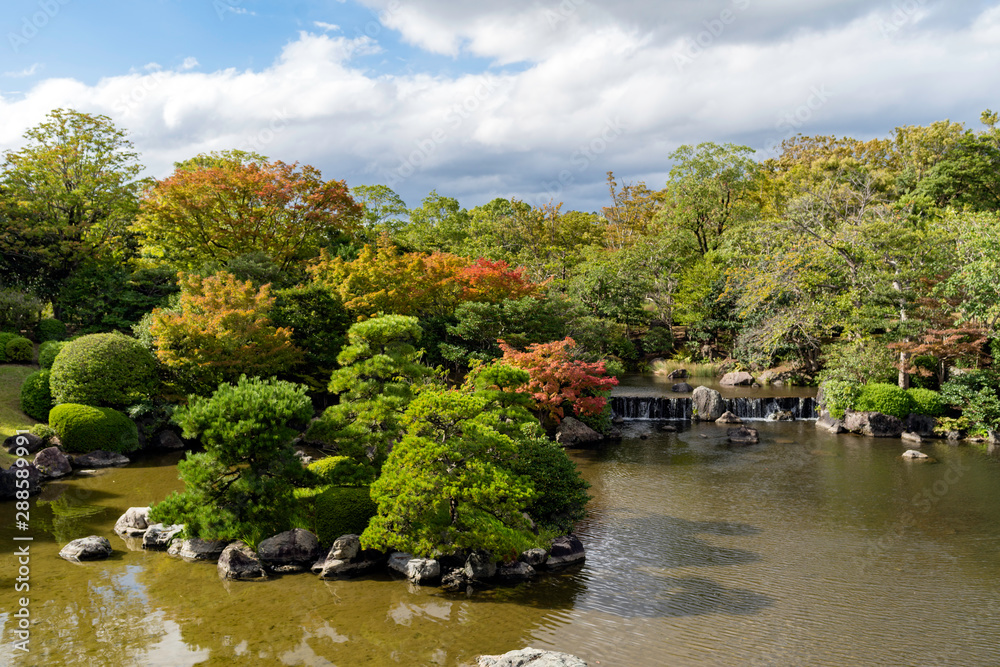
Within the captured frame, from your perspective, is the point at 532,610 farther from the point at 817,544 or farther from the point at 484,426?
the point at 817,544

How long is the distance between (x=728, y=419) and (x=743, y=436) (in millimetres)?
3681

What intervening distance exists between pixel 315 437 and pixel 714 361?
32.0 m

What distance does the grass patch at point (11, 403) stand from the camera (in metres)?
17.8

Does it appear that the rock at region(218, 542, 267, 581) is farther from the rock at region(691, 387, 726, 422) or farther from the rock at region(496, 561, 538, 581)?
the rock at region(691, 387, 726, 422)

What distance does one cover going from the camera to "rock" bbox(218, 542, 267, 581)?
10.8 meters

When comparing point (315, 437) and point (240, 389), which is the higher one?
point (240, 389)

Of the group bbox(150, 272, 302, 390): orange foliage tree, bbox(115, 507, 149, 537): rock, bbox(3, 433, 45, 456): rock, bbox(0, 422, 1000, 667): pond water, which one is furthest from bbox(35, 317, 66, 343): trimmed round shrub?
bbox(115, 507, 149, 537): rock

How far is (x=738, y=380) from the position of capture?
113 feet

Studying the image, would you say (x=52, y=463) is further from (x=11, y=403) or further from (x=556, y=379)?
(x=556, y=379)

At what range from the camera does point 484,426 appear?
35.7ft

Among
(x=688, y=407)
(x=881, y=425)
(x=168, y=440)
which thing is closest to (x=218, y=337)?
(x=168, y=440)

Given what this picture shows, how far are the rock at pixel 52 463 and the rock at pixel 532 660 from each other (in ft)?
48.4

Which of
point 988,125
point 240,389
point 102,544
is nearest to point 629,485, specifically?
point 240,389

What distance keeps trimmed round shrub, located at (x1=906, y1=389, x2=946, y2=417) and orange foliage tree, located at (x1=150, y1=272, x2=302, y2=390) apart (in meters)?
23.4
